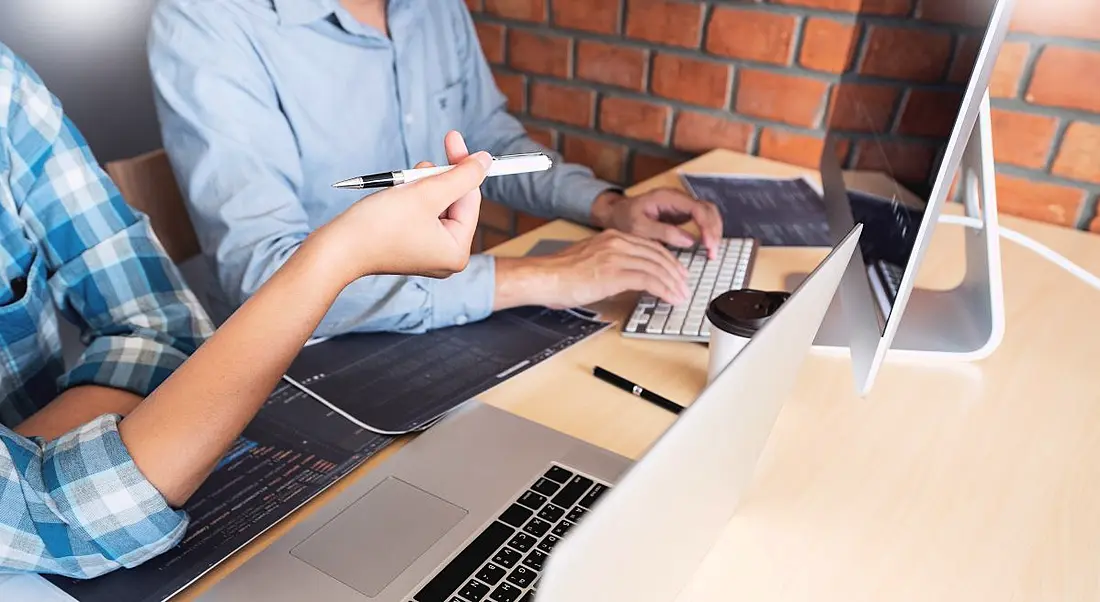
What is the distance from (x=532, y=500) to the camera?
62 cm

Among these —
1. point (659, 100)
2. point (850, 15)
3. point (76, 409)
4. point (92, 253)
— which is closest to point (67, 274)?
point (92, 253)

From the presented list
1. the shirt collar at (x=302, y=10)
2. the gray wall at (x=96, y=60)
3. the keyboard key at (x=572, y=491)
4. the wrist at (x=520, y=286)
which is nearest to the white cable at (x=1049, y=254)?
the wrist at (x=520, y=286)

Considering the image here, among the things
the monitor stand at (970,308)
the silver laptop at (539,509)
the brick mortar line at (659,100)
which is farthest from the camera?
the brick mortar line at (659,100)

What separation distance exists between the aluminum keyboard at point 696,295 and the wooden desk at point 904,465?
0.06ft

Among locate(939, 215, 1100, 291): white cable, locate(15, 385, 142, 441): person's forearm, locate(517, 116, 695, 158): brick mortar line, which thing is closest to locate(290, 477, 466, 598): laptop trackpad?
locate(15, 385, 142, 441): person's forearm

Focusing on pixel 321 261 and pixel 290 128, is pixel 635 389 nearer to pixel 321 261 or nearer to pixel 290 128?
pixel 321 261

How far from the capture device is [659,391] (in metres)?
0.79

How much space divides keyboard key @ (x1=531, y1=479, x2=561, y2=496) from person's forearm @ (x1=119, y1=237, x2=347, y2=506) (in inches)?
8.9

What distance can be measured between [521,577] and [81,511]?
1.07 feet

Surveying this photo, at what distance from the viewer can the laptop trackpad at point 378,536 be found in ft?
1.81

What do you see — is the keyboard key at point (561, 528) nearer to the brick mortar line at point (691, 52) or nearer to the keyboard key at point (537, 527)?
the keyboard key at point (537, 527)

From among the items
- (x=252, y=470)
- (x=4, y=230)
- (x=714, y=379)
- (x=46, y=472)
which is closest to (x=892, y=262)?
(x=714, y=379)

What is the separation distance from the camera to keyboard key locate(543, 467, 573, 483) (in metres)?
0.64

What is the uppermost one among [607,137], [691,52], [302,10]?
[302,10]
